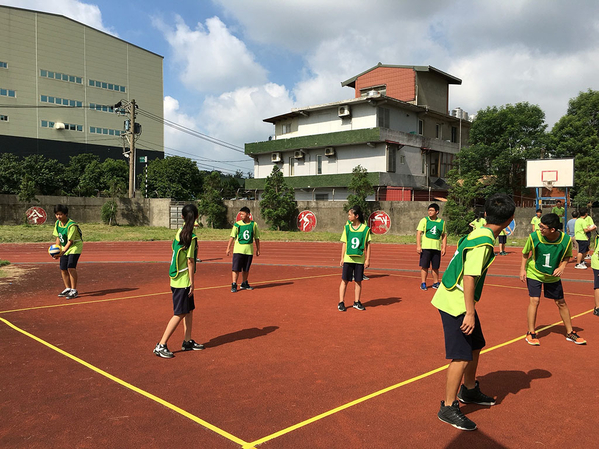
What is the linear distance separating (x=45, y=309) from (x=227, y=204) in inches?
993

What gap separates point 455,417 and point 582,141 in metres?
36.5

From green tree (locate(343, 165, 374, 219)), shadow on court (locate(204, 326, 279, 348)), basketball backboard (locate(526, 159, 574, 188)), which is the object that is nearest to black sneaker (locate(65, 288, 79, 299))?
shadow on court (locate(204, 326, 279, 348))

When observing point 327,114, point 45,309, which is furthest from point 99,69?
point 45,309

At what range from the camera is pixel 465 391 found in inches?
172

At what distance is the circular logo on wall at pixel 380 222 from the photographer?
28562mm

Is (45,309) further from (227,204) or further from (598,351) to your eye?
(227,204)

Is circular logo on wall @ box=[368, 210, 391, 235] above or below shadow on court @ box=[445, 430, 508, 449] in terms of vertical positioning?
above

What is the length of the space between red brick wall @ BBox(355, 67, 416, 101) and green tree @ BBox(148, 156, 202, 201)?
27.3m

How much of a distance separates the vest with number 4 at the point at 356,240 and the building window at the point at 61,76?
227 ft

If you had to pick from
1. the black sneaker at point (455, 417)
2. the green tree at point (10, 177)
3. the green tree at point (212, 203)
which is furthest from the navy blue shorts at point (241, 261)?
the green tree at point (10, 177)

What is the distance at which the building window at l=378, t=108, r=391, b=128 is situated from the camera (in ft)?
127

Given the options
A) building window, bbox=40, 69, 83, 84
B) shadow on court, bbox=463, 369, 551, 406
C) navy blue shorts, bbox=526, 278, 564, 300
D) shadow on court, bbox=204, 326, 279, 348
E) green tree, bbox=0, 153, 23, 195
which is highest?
building window, bbox=40, 69, 83, 84

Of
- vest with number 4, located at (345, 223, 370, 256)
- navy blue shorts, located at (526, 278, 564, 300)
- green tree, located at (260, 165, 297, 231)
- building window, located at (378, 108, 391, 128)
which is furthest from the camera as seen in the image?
building window, located at (378, 108, 391, 128)

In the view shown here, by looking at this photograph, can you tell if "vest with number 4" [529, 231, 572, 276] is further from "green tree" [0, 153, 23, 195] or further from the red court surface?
"green tree" [0, 153, 23, 195]
